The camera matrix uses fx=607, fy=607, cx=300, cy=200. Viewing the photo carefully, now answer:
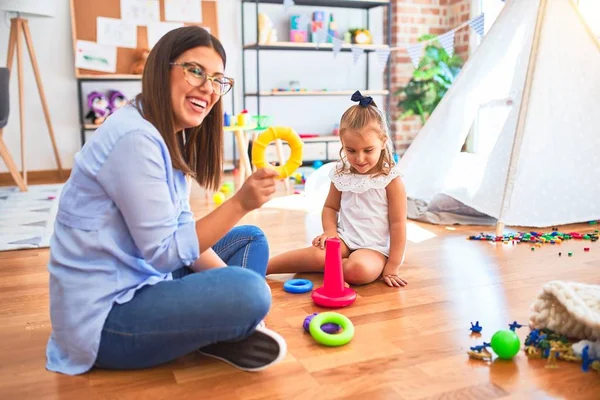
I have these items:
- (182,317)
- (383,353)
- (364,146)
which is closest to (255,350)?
(182,317)

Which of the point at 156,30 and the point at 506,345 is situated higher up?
the point at 156,30

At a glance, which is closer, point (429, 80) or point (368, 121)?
point (368, 121)

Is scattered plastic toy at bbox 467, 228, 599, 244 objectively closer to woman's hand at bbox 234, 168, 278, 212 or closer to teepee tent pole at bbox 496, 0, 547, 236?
teepee tent pole at bbox 496, 0, 547, 236

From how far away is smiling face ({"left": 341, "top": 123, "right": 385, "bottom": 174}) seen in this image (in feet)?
5.37

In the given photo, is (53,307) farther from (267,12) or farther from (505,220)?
(267,12)

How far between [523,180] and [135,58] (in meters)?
2.88

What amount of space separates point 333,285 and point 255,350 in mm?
420

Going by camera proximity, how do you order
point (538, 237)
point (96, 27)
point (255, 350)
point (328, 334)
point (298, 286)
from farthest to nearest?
point (96, 27) < point (538, 237) < point (298, 286) < point (328, 334) < point (255, 350)

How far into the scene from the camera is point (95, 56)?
4.14 meters

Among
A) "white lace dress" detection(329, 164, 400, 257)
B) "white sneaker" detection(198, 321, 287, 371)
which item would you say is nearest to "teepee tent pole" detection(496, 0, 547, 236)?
"white lace dress" detection(329, 164, 400, 257)

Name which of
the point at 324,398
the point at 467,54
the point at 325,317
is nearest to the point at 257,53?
the point at 467,54

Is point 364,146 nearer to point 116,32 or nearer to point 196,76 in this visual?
point 196,76

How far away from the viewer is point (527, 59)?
2.43 meters

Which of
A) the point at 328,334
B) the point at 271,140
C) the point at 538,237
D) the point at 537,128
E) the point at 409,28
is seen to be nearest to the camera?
the point at 328,334
